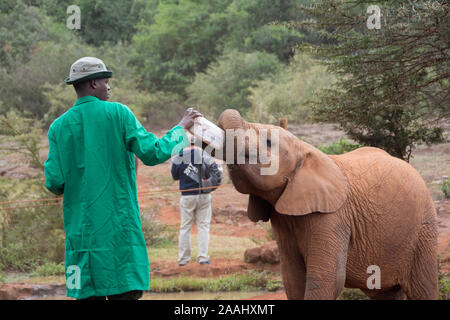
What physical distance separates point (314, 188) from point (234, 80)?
24.3m

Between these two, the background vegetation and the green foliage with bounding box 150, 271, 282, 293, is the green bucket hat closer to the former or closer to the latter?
the background vegetation

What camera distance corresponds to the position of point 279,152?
15.8ft

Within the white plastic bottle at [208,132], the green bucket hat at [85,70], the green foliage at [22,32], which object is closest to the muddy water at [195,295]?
the white plastic bottle at [208,132]

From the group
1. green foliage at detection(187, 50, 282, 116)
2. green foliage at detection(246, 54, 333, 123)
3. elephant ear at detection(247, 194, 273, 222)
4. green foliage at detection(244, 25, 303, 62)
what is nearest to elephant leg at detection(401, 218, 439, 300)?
elephant ear at detection(247, 194, 273, 222)

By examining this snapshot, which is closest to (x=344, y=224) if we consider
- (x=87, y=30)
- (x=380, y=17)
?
(x=380, y=17)

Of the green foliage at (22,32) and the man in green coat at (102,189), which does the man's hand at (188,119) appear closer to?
the man in green coat at (102,189)

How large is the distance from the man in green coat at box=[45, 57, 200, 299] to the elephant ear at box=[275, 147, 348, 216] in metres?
1.15

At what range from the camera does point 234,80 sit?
28891 millimetres

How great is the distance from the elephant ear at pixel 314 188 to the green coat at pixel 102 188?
1.16m

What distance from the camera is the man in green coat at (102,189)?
388 cm

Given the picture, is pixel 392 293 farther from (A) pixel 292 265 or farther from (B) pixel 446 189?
(B) pixel 446 189

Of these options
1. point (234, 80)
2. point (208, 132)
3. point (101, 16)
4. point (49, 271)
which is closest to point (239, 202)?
point (49, 271)

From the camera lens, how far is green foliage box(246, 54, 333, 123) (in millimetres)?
22953
